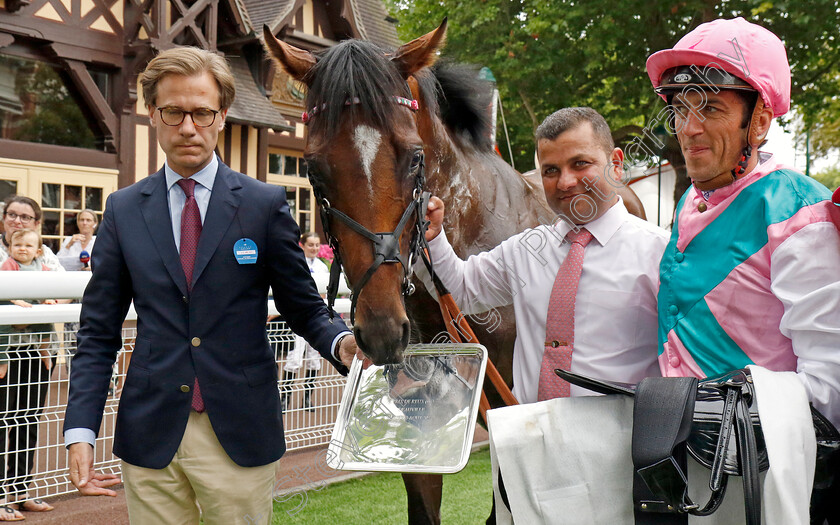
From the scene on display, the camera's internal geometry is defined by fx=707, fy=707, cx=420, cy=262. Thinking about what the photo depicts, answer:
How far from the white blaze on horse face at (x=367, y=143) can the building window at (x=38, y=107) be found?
29.0 ft

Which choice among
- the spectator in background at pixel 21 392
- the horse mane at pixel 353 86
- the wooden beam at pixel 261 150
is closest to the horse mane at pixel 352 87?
the horse mane at pixel 353 86

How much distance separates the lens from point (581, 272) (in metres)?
1.96

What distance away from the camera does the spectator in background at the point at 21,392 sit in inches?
121

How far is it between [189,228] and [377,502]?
2929 mm

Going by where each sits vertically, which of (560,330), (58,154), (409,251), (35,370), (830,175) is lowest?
(35,370)

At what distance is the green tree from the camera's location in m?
10.9

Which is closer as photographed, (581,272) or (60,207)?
(581,272)

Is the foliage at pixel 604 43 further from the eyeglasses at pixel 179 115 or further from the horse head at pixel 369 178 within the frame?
the eyeglasses at pixel 179 115

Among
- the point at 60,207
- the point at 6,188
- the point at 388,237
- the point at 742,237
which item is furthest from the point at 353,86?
the point at 60,207

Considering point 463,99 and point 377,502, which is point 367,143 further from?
point 377,502

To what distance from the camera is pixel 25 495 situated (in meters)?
3.39

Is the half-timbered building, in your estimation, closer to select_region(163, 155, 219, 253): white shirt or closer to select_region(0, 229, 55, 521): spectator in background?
select_region(0, 229, 55, 521): spectator in background

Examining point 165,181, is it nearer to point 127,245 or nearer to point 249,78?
point 127,245

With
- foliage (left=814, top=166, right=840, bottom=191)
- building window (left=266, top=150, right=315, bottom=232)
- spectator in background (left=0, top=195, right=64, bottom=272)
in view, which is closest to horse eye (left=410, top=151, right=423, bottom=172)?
spectator in background (left=0, top=195, right=64, bottom=272)
